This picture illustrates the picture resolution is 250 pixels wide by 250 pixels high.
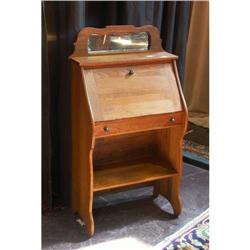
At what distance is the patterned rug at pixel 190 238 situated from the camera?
1957 millimetres

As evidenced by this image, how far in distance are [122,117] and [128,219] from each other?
604mm

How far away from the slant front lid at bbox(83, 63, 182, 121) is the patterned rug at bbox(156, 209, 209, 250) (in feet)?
1.94

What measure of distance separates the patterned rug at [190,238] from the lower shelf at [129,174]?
0.27 m

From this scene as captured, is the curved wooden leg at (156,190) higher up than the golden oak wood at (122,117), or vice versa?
the golden oak wood at (122,117)

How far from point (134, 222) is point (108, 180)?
10.9 inches

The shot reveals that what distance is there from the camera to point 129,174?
2148mm

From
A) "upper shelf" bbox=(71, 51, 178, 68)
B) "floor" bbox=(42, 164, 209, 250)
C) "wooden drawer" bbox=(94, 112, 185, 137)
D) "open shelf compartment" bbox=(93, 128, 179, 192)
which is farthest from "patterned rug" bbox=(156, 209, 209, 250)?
"upper shelf" bbox=(71, 51, 178, 68)

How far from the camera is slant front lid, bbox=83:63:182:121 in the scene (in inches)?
73.4

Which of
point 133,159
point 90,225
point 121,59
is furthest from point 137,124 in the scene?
point 90,225

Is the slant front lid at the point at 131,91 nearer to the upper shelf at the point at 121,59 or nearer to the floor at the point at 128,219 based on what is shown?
the upper shelf at the point at 121,59

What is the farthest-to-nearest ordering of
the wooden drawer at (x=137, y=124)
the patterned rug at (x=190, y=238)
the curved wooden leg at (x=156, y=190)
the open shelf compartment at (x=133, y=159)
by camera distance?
the curved wooden leg at (x=156, y=190), the open shelf compartment at (x=133, y=159), the patterned rug at (x=190, y=238), the wooden drawer at (x=137, y=124)

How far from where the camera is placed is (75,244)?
1975 millimetres

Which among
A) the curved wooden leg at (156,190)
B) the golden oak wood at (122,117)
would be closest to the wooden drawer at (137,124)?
the golden oak wood at (122,117)
